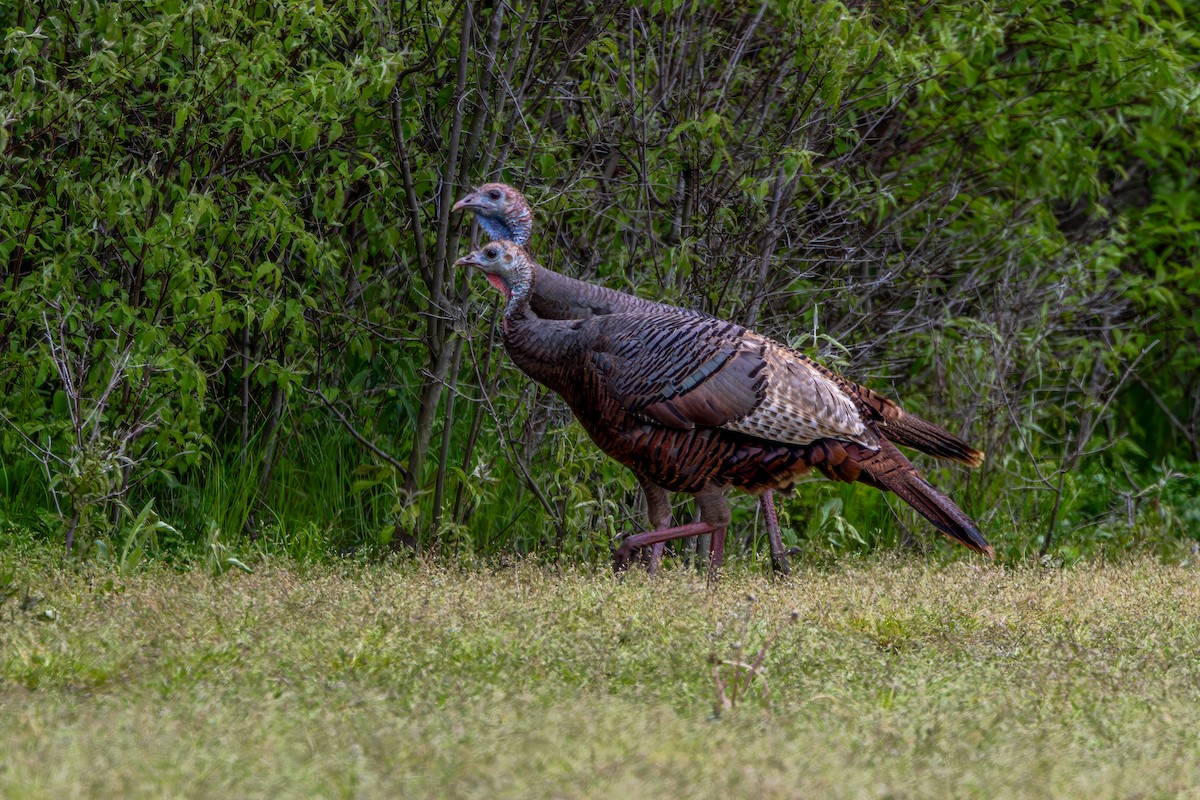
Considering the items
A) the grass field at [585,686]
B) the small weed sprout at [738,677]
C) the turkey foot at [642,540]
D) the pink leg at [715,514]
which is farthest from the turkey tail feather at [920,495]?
the small weed sprout at [738,677]

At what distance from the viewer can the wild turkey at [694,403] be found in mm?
6105

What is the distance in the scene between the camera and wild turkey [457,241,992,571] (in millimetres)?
6105

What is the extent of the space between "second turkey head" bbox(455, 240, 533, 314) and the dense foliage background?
44 centimetres

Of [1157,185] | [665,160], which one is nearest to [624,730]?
[665,160]

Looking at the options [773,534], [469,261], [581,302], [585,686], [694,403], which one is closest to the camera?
[585,686]

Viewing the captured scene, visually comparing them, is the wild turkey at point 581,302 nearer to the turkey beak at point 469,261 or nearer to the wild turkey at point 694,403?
the wild turkey at point 694,403

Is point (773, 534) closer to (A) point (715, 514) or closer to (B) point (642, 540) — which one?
(A) point (715, 514)

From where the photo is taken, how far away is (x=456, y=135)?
22.5 feet

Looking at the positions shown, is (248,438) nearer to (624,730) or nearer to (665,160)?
(665,160)

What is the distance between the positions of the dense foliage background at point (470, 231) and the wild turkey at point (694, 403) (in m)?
0.63

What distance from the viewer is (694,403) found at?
612 cm

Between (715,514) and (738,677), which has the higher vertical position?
(738,677)

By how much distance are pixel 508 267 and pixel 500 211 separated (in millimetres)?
303

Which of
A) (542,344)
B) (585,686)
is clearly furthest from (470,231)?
(585,686)
